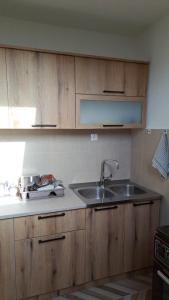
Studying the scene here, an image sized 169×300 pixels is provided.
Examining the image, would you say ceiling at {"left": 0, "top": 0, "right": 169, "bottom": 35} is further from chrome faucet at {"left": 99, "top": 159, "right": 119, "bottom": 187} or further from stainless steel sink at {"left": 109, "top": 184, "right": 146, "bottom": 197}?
stainless steel sink at {"left": 109, "top": 184, "right": 146, "bottom": 197}

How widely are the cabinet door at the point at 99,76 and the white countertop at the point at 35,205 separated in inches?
38.4

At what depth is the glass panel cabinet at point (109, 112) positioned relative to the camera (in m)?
2.04

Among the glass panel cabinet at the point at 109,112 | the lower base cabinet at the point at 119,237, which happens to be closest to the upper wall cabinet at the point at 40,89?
the glass panel cabinet at the point at 109,112

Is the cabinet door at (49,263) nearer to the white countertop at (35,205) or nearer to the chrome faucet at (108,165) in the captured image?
the white countertop at (35,205)

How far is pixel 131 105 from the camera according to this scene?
2229 millimetres

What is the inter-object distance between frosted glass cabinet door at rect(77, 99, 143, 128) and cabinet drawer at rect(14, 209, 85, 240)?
0.80 meters

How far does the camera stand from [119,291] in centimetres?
199

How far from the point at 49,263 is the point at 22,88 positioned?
4.75ft

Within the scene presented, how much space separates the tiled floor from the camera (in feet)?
6.29

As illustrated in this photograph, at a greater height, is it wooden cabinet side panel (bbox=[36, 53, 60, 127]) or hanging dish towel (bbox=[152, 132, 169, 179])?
wooden cabinet side panel (bbox=[36, 53, 60, 127])

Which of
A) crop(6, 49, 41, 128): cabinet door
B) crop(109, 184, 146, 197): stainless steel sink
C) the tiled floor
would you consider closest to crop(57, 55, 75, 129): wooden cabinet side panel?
crop(6, 49, 41, 128): cabinet door

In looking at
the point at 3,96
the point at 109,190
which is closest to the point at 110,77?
the point at 3,96

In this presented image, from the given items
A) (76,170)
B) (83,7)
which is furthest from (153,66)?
(76,170)

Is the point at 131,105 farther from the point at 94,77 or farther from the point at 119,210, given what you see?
the point at 119,210
